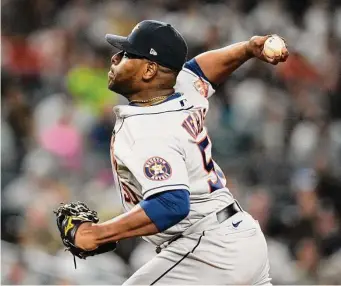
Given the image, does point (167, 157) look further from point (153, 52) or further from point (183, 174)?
point (153, 52)

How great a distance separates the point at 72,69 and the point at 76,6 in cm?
130

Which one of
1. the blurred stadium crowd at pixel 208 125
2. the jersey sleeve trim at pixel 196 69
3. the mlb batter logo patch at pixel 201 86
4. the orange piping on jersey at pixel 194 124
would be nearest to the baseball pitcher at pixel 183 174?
the orange piping on jersey at pixel 194 124

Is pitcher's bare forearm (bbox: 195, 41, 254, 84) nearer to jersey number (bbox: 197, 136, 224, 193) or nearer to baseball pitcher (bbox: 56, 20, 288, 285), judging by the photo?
baseball pitcher (bbox: 56, 20, 288, 285)

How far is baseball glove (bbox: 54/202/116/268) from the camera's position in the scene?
11.6 ft

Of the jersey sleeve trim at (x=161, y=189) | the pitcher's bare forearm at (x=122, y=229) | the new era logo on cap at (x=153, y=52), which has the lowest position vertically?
the pitcher's bare forearm at (x=122, y=229)

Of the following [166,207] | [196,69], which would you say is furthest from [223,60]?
[166,207]

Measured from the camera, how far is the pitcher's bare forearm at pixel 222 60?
4.15 metres

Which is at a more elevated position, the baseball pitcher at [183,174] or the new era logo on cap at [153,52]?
the new era logo on cap at [153,52]

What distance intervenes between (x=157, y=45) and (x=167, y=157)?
1.76 ft

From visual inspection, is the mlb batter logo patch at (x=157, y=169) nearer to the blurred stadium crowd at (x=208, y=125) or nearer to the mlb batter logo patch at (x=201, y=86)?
the mlb batter logo patch at (x=201, y=86)

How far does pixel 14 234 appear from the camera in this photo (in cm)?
778

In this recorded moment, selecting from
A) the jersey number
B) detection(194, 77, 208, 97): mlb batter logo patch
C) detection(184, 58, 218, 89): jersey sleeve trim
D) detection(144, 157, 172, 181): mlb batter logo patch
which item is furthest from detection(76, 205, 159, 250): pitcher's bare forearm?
detection(184, 58, 218, 89): jersey sleeve trim

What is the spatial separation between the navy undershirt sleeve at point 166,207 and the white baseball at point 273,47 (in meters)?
0.87

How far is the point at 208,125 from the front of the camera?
337 inches
